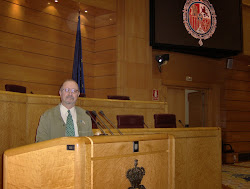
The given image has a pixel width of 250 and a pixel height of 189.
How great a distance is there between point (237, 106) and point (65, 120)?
7.47 metres

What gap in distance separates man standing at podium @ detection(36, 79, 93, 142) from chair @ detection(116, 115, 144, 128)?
1457 millimetres

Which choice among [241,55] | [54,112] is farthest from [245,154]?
[54,112]

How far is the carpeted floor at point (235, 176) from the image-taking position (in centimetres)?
518

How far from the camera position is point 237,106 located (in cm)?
894

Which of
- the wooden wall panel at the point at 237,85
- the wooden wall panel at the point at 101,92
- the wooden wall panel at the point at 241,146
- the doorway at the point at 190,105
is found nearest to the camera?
the wooden wall panel at the point at 101,92

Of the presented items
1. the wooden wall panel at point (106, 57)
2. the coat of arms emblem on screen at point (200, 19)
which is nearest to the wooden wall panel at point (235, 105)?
the coat of arms emblem on screen at point (200, 19)

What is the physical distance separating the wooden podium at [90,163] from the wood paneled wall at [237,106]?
23.0 ft

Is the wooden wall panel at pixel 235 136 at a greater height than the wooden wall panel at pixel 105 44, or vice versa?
the wooden wall panel at pixel 105 44

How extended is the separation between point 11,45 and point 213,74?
206 inches

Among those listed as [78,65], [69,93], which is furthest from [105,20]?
[69,93]

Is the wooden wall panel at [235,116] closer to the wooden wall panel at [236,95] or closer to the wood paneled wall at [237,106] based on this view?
the wood paneled wall at [237,106]

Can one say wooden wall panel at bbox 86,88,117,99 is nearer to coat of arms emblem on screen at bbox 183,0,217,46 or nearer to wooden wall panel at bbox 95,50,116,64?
wooden wall panel at bbox 95,50,116,64

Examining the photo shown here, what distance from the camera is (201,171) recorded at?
352 cm

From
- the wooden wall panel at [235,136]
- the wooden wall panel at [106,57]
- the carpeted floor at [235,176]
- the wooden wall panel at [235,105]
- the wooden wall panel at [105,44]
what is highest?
the wooden wall panel at [105,44]
